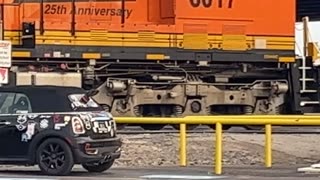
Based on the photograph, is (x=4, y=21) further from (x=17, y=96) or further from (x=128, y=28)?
(x=17, y=96)

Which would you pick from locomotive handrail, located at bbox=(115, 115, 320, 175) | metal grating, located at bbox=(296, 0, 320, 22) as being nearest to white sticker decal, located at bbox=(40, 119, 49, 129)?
locomotive handrail, located at bbox=(115, 115, 320, 175)

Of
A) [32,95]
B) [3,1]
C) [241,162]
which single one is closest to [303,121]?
[241,162]

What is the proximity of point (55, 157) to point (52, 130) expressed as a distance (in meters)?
0.44

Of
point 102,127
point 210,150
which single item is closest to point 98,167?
point 102,127

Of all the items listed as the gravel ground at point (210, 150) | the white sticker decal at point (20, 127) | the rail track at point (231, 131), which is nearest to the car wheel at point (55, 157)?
the white sticker decal at point (20, 127)

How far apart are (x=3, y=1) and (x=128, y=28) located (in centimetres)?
343

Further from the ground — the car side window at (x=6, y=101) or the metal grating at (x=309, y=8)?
the metal grating at (x=309, y=8)

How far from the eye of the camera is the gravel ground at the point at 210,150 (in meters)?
17.6

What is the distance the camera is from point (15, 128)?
1420cm

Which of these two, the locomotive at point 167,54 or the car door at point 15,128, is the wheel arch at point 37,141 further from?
the locomotive at point 167,54

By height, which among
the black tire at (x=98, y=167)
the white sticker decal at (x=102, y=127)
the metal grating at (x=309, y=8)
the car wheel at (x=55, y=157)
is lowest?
the black tire at (x=98, y=167)

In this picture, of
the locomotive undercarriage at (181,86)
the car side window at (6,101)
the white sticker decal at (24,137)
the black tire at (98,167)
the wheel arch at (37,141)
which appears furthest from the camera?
the locomotive undercarriage at (181,86)

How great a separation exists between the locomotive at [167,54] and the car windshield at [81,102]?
825 centimetres

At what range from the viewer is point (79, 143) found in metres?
14.0
